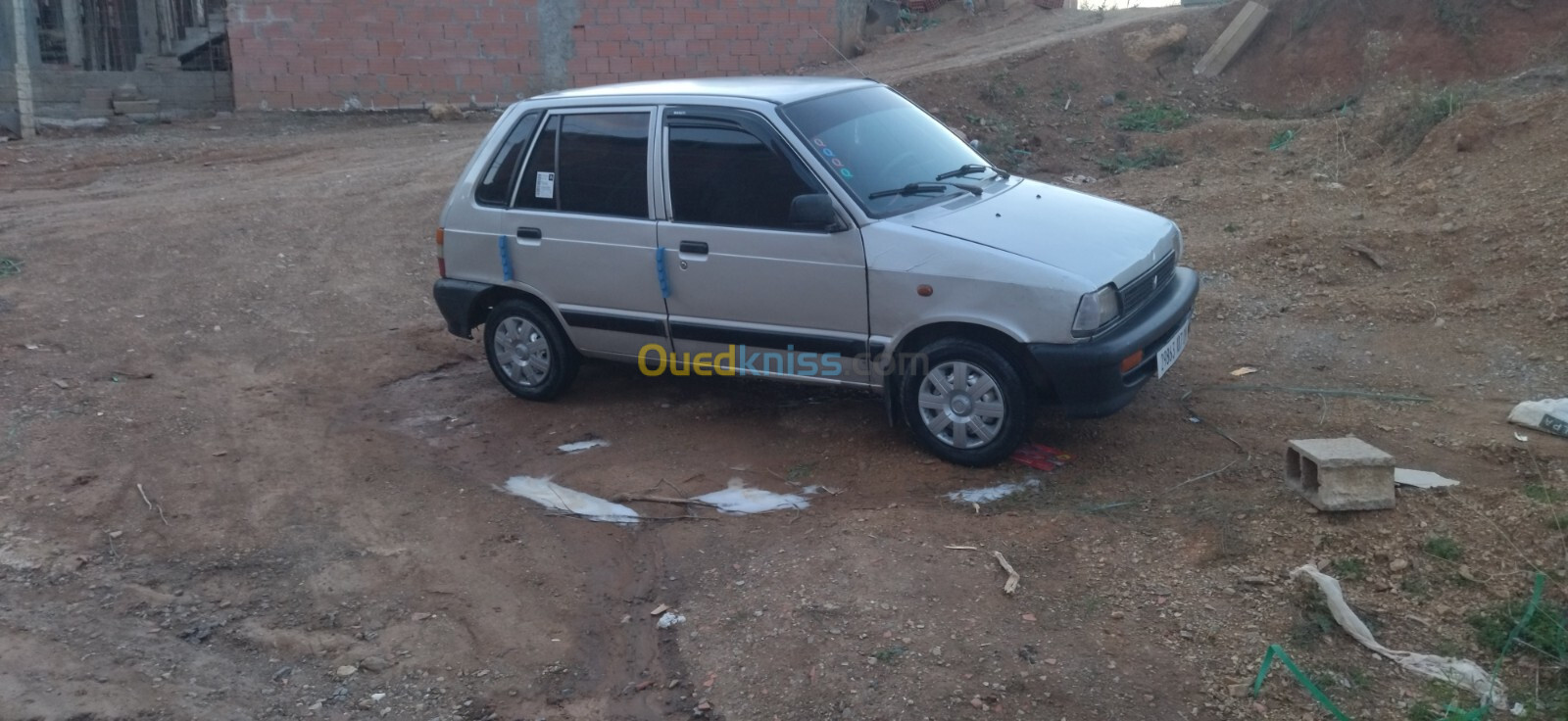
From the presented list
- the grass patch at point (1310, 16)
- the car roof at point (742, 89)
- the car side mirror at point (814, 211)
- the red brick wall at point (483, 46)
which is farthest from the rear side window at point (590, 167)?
the red brick wall at point (483, 46)

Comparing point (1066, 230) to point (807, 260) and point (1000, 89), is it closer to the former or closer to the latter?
point (807, 260)

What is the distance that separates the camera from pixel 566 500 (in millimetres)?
5664

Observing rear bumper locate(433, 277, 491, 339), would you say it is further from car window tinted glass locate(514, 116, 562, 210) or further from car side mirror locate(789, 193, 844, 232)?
car side mirror locate(789, 193, 844, 232)

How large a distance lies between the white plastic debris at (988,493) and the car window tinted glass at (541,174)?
262 cm

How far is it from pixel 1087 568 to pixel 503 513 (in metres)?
2.63

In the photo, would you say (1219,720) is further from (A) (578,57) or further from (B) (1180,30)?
(A) (578,57)

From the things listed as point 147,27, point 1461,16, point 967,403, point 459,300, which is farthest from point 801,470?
point 147,27

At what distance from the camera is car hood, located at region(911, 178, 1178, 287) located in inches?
204

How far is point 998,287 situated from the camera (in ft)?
16.8

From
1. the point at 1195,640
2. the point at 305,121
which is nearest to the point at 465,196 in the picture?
the point at 1195,640

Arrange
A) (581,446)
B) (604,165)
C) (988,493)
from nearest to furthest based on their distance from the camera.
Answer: (988,493), (604,165), (581,446)

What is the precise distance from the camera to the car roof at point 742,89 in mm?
5930

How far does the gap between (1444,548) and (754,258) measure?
3.06m

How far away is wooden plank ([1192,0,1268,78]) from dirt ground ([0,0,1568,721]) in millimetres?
5351
